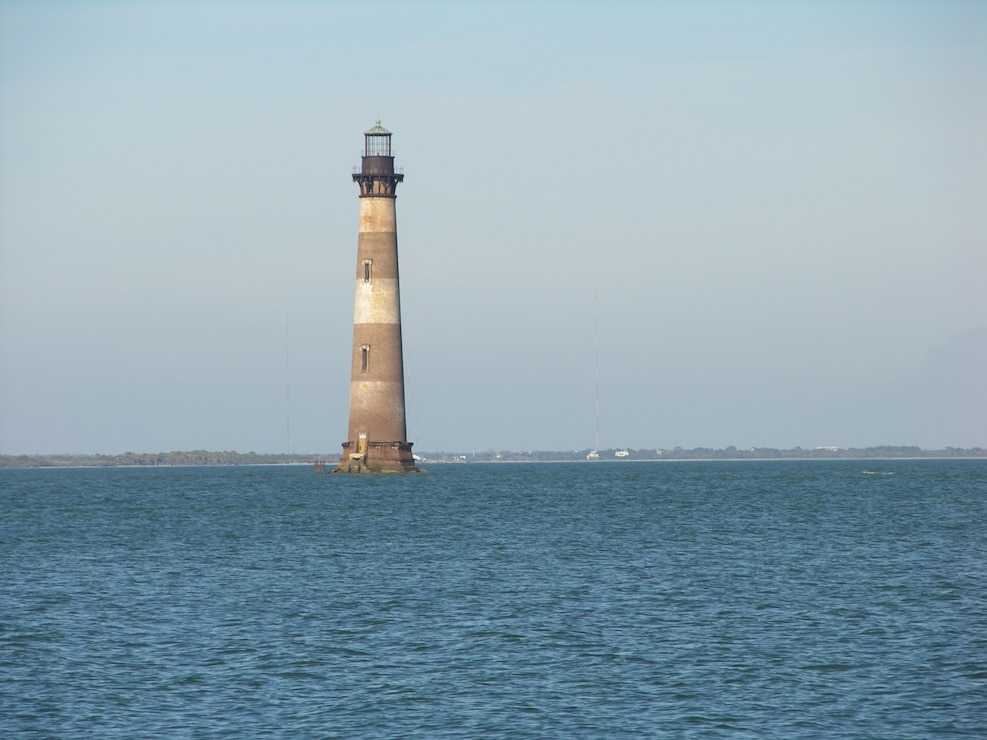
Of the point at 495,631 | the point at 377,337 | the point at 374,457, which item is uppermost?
the point at 377,337

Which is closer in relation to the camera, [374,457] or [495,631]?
[495,631]

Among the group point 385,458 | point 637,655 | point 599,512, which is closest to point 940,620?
point 637,655

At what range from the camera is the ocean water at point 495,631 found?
872 inches

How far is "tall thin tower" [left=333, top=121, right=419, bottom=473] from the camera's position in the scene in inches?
3438

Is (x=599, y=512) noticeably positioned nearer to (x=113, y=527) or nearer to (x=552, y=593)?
(x=113, y=527)

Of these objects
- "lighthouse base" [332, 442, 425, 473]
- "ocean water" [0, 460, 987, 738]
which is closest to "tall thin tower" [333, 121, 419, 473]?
"lighthouse base" [332, 442, 425, 473]

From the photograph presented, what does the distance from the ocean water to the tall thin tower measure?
91.9ft

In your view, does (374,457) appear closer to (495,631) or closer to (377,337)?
(377,337)

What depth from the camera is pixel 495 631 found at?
98.2 feet

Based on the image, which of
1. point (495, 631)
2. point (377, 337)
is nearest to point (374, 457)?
point (377, 337)

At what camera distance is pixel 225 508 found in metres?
76.0

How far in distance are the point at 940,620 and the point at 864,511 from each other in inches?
1602

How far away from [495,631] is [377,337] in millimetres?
58140

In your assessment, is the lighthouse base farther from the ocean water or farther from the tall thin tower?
the ocean water
